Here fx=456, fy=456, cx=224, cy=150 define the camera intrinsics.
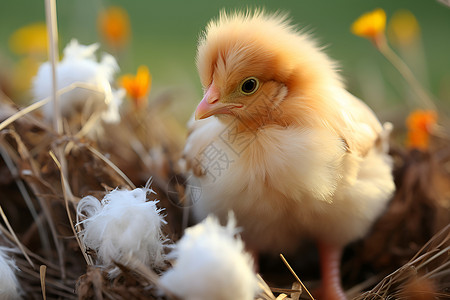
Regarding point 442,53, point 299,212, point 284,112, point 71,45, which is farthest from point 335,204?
point 442,53

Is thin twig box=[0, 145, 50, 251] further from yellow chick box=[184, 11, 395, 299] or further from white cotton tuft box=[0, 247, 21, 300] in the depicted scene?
yellow chick box=[184, 11, 395, 299]

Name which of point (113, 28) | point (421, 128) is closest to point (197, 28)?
point (113, 28)

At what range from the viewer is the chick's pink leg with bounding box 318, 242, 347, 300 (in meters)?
1.08

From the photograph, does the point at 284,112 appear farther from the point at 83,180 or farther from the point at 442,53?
the point at 442,53

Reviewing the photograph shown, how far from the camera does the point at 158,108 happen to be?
1.67m

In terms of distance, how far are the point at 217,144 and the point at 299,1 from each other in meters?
1.99

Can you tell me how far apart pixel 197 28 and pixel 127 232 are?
1651 millimetres

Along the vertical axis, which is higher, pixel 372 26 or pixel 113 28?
pixel 113 28

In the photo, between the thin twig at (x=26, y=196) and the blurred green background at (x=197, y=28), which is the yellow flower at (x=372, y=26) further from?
the thin twig at (x=26, y=196)

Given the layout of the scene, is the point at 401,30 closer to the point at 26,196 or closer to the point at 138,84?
the point at 138,84

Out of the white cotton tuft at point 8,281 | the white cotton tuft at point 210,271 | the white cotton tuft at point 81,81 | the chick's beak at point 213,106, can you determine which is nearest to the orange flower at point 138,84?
the white cotton tuft at point 81,81

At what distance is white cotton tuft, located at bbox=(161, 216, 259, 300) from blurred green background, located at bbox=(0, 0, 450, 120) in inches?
56.0

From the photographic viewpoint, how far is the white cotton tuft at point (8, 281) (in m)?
0.85

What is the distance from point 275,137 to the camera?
0.89 meters
